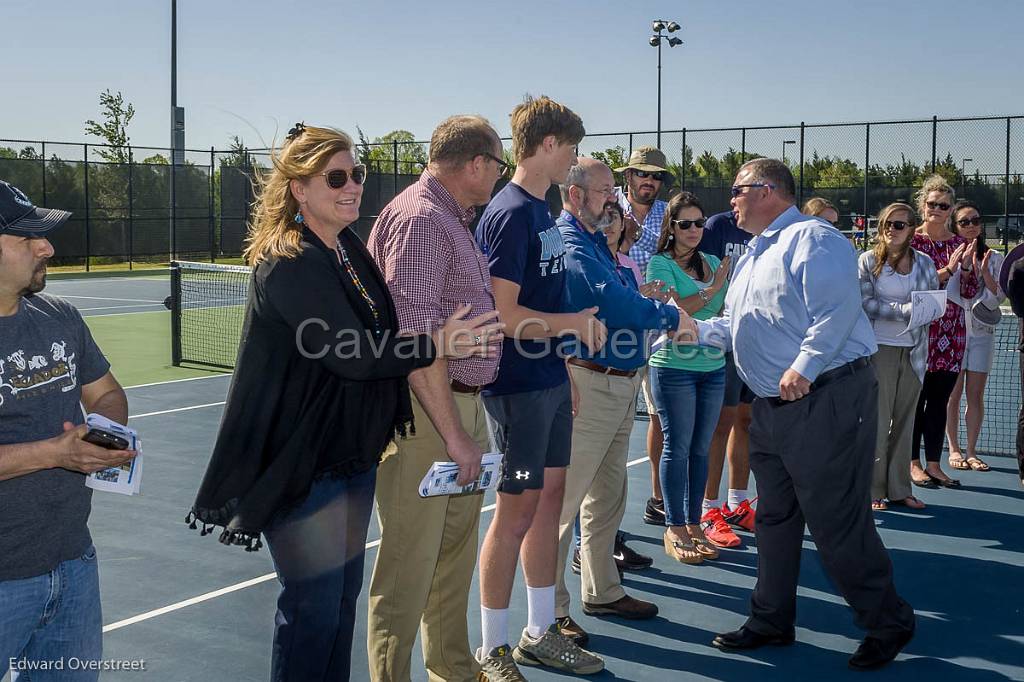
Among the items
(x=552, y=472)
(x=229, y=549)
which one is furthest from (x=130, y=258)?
(x=552, y=472)

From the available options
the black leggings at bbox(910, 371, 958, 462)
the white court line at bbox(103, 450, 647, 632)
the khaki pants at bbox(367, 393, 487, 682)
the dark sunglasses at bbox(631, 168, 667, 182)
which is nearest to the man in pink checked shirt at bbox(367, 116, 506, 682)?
the khaki pants at bbox(367, 393, 487, 682)

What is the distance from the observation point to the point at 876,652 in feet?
14.6

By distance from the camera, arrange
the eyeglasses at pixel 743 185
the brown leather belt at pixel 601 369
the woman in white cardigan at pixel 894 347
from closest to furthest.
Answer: the eyeglasses at pixel 743 185 → the brown leather belt at pixel 601 369 → the woman in white cardigan at pixel 894 347

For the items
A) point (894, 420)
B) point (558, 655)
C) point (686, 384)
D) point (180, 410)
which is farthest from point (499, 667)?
point (180, 410)

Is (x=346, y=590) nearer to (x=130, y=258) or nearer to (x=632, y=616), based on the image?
(x=632, y=616)

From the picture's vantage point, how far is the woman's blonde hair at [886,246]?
6.92 meters

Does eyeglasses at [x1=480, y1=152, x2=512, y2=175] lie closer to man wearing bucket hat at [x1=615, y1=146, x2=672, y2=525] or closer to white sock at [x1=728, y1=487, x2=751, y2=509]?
man wearing bucket hat at [x1=615, y1=146, x2=672, y2=525]

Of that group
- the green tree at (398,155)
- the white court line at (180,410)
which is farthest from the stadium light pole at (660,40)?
the white court line at (180,410)

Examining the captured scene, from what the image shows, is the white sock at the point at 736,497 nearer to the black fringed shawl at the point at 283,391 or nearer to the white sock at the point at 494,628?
A: the white sock at the point at 494,628

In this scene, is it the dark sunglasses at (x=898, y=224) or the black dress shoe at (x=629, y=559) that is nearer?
the black dress shoe at (x=629, y=559)

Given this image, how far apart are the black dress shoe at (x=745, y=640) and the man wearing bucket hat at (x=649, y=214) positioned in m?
1.82

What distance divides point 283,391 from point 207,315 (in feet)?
54.0

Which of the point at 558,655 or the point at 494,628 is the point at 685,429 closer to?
the point at 558,655

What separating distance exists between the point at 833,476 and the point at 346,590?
2.28 m
